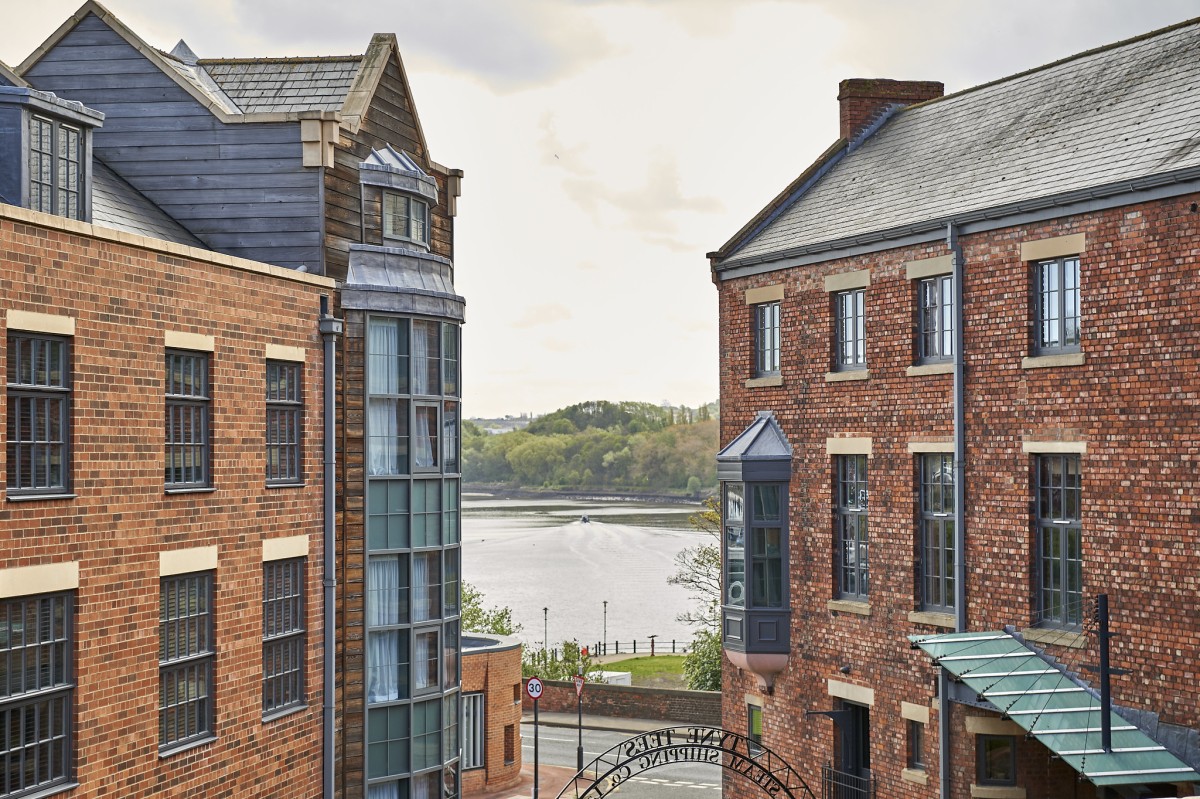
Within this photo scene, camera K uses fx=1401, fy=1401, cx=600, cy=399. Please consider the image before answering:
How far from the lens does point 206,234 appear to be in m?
22.2

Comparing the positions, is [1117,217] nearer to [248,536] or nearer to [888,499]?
[888,499]

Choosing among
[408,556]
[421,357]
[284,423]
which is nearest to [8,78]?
[284,423]

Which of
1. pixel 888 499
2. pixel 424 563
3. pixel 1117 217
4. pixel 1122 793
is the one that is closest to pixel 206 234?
pixel 424 563

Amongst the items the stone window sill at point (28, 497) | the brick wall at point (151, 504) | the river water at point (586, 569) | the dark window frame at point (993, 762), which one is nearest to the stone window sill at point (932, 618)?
the dark window frame at point (993, 762)

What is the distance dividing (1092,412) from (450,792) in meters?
11.9

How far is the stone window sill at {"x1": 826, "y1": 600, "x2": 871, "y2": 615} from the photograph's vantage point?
24.2 m

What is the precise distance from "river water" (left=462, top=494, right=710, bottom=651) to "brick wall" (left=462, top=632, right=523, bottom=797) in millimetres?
32343

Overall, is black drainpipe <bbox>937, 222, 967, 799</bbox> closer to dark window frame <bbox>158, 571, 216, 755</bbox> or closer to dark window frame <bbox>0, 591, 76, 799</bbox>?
dark window frame <bbox>158, 571, 216, 755</bbox>

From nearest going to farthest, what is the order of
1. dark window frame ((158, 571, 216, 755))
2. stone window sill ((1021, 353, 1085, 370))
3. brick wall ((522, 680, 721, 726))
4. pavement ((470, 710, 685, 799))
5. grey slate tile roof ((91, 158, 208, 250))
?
dark window frame ((158, 571, 216, 755)), grey slate tile roof ((91, 158, 208, 250)), stone window sill ((1021, 353, 1085, 370)), pavement ((470, 710, 685, 799)), brick wall ((522, 680, 721, 726))

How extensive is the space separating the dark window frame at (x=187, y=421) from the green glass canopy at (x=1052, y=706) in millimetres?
10494

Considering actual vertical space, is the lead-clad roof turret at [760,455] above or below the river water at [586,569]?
A: above

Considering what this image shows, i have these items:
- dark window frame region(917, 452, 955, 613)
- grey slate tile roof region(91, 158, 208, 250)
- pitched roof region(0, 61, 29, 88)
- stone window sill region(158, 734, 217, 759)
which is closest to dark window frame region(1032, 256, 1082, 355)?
dark window frame region(917, 452, 955, 613)

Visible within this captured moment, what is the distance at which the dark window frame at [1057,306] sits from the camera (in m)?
20.5

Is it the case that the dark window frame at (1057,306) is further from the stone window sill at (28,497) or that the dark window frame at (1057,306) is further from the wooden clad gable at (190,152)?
the stone window sill at (28,497)
